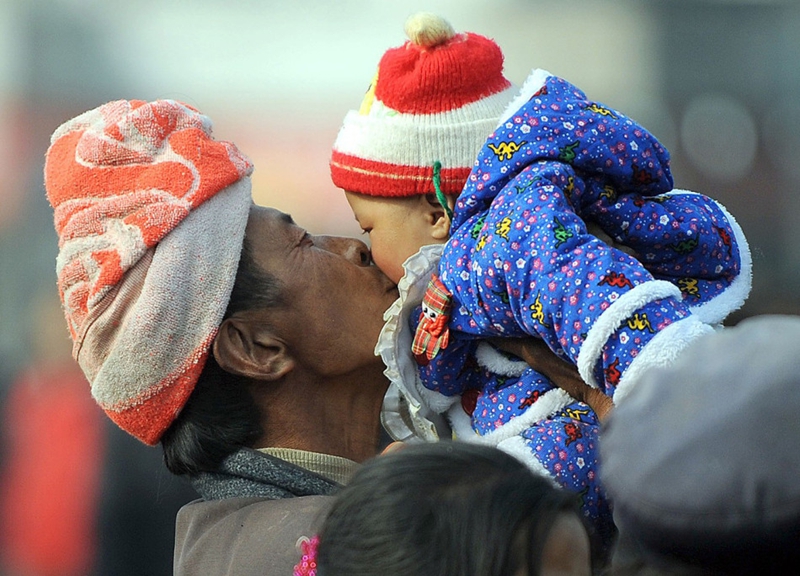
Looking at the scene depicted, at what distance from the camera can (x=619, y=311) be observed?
1.46 meters

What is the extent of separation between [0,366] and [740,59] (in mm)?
3456

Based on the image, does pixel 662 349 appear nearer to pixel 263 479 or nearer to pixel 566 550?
pixel 566 550

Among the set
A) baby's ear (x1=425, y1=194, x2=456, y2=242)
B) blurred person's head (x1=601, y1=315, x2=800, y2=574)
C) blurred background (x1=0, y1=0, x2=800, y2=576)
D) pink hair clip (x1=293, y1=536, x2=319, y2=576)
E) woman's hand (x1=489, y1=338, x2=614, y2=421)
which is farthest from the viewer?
blurred background (x1=0, y1=0, x2=800, y2=576)

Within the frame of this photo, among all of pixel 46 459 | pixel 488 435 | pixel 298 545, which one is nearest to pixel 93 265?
pixel 298 545

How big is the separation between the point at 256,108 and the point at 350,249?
6.94 feet

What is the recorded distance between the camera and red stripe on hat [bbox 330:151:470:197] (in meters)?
2.11

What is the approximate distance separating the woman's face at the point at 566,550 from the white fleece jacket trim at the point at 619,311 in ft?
1.16

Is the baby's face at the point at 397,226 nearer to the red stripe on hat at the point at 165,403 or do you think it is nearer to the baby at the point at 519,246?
the baby at the point at 519,246

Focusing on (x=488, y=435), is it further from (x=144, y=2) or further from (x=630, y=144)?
(x=144, y=2)

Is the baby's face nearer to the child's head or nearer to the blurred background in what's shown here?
the child's head

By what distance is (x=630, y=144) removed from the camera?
183 centimetres

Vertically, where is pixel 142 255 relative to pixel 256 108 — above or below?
above

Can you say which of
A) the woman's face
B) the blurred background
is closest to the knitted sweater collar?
the woman's face

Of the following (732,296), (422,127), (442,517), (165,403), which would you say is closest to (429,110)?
(422,127)
